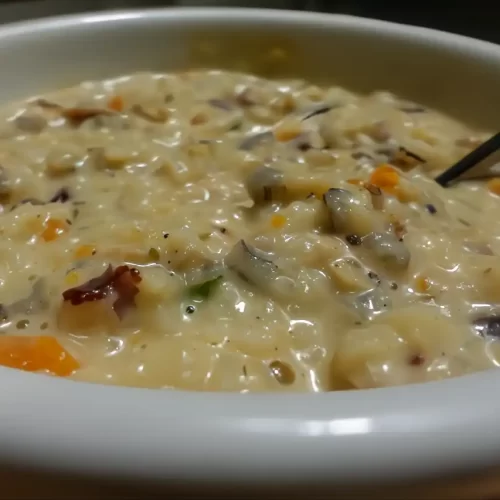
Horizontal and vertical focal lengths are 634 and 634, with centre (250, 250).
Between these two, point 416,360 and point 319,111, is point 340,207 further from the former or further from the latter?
point 319,111

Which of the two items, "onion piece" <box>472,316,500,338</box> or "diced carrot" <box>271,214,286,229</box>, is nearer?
"onion piece" <box>472,316,500,338</box>

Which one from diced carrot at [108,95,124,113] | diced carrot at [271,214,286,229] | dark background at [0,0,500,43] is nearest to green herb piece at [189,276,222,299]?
diced carrot at [271,214,286,229]

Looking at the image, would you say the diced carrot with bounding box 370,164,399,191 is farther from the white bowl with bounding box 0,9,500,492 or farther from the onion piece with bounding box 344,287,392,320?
the white bowl with bounding box 0,9,500,492

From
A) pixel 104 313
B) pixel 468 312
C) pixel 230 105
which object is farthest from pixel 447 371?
pixel 230 105

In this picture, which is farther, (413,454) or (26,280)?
(26,280)

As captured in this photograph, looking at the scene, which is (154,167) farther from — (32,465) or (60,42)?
(32,465)

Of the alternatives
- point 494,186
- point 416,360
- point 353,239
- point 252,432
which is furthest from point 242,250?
point 494,186
